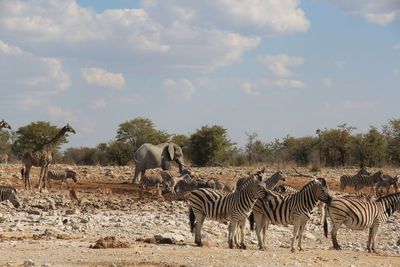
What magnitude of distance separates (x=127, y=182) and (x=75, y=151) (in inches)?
1470

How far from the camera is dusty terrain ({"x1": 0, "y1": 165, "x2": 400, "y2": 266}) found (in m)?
11.7

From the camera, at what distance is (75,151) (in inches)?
2598

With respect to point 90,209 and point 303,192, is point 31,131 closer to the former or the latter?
point 90,209

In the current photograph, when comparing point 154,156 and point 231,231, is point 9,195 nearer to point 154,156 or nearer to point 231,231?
point 231,231

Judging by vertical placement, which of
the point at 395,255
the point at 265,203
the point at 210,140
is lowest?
the point at 395,255

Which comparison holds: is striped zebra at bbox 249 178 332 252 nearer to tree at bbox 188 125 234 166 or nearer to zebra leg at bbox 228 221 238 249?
zebra leg at bbox 228 221 238 249

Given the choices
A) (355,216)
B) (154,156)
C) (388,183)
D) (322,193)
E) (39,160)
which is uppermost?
(154,156)

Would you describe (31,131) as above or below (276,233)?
above

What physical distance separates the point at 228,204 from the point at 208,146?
35.0m

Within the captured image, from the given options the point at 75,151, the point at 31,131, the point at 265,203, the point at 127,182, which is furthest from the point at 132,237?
the point at 75,151

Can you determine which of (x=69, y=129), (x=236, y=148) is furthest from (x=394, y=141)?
(x=69, y=129)

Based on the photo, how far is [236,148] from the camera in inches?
2063

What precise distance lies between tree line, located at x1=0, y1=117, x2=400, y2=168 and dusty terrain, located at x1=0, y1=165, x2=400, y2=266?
25.1 m

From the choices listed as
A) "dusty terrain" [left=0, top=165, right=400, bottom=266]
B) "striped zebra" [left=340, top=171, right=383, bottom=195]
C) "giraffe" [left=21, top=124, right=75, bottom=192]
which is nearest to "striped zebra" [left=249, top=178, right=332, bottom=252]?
"dusty terrain" [left=0, top=165, right=400, bottom=266]
